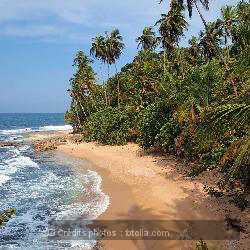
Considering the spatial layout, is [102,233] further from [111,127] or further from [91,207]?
[111,127]

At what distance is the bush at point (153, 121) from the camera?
3044cm

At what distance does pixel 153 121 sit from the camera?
102 ft

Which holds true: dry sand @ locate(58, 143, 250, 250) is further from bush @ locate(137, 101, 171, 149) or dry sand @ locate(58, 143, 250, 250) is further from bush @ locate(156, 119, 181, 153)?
bush @ locate(137, 101, 171, 149)

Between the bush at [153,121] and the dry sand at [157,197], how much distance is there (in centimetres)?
157

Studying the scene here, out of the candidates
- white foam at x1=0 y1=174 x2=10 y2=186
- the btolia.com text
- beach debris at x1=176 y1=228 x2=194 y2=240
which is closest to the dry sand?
beach debris at x1=176 y1=228 x2=194 y2=240

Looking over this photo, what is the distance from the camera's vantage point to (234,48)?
1901 inches

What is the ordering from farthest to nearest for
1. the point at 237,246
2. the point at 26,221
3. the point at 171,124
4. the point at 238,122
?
the point at 171,124 < the point at 26,221 < the point at 237,246 < the point at 238,122

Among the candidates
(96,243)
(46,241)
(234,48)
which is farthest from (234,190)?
(234,48)

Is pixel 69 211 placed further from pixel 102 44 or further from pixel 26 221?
pixel 102 44

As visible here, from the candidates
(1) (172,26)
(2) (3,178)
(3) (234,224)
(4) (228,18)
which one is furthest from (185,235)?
(4) (228,18)

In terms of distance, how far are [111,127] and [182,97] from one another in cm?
1991

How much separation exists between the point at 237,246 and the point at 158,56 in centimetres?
4702

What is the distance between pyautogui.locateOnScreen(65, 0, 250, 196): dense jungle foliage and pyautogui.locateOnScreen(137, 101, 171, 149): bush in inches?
3.4

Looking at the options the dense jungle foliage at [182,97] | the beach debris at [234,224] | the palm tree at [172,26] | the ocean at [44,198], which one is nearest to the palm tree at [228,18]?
the dense jungle foliage at [182,97]
